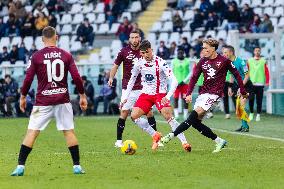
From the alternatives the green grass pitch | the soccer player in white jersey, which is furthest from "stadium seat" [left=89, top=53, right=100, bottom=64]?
the soccer player in white jersey

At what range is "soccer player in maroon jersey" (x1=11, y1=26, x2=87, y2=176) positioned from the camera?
14.4 meters

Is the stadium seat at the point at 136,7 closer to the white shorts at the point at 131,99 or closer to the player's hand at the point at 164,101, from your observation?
the white shorts at the point at 131,99

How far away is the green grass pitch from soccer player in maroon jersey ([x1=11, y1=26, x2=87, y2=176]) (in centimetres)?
43

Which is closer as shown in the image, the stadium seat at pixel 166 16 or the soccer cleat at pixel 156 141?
the soccer cleat at pixel 156 141

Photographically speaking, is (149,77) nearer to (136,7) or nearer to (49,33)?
(49,33)

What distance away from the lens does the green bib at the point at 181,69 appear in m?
31.7

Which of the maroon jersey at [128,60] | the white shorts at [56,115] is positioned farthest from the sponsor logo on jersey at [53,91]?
the maroon jersey at [128,60]

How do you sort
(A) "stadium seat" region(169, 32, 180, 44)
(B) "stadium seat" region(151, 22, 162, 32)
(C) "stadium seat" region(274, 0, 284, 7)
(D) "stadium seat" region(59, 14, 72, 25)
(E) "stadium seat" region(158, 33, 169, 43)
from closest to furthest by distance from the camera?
(A) "stadium seat" region(169, 32, 180, 44), (E) "stadium seat" region(158, 33, 169, 43), (C) "stadium seat" region(274, 0, 284, 7), (B) "stadium seat" region(151, 22, 162, 32), (D) "stadium seat" region(59, 14, 72, 25)

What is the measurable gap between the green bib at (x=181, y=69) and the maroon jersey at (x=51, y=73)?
17.3 meters

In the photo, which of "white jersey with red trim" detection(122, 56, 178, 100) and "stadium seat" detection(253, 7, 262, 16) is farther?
"stadium seat" detection(253, 7, 262, 16)

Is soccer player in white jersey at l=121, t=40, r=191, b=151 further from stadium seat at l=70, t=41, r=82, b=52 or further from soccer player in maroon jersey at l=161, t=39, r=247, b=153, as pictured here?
stadium seat at l=70, t=41, r=82, b=52

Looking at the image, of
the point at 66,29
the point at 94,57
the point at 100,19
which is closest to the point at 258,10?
the point at 94,57

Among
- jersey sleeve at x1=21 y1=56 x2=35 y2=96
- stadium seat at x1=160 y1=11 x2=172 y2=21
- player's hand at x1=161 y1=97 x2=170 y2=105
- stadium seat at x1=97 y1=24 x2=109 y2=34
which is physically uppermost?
stadium seat at x1=160 y1=11 x2=172 y2=21

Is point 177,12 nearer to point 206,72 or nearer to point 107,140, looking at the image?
point 107,140
